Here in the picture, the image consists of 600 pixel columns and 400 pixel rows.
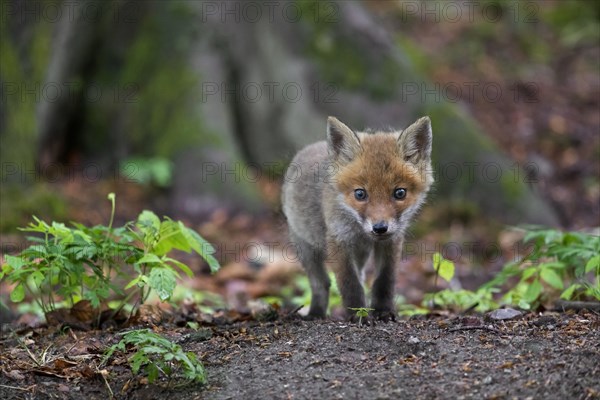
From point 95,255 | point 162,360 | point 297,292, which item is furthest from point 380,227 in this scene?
point 297,292

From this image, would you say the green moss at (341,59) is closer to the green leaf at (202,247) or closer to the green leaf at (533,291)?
the green leaf at (533,291)

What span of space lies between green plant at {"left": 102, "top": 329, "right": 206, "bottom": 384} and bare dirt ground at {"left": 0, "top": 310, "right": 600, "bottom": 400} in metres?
0.09

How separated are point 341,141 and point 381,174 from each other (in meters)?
0.50

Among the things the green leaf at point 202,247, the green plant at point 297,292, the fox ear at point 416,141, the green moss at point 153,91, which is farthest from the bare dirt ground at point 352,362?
the green moss at point 153,91

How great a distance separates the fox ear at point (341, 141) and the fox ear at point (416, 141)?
36cm

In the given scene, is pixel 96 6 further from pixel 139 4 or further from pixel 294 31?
pixel 294 31

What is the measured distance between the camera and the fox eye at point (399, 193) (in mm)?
5953

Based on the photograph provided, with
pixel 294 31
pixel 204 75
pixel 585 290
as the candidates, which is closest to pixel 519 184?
pixel 294 31

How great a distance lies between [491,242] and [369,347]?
642cm

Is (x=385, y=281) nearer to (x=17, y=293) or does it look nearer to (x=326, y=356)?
(x=326, y=356)

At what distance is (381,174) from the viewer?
5949 millimetres

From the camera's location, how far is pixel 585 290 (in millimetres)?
6176

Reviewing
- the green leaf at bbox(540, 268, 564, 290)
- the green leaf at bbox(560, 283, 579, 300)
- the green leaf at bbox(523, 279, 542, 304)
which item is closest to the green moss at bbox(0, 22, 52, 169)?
the green leaf at bbox(523, 279, 542, 304)

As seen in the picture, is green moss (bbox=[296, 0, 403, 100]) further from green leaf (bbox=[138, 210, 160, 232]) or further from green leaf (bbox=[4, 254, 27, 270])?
green leaf (bbox=[4, 254, 27, 270])
